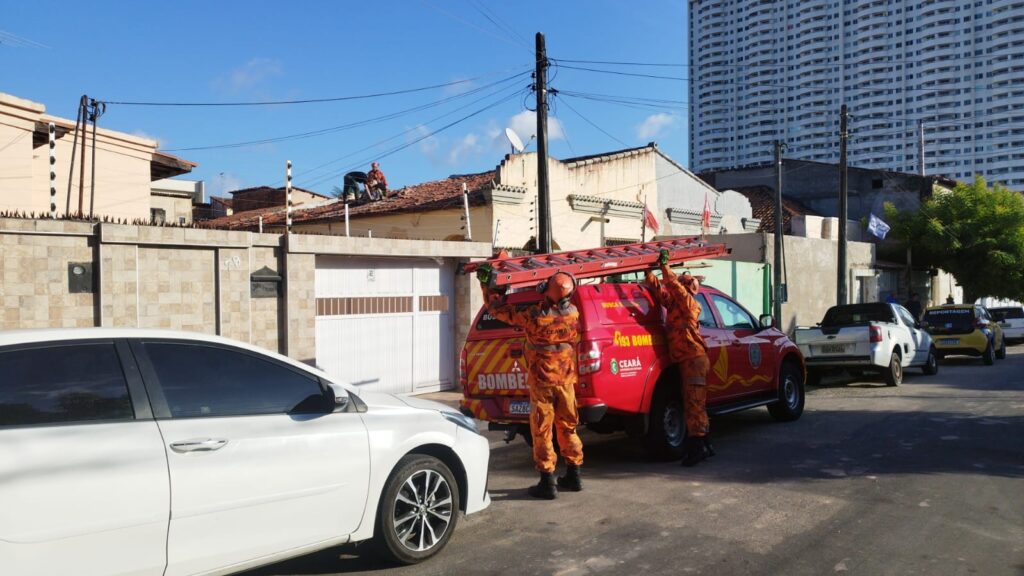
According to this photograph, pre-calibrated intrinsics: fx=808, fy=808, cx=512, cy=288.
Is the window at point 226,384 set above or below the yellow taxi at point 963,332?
above

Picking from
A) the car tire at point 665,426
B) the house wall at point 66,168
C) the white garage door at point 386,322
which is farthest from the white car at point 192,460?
the house wall at point 66,168

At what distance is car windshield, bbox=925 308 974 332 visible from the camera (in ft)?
63.0

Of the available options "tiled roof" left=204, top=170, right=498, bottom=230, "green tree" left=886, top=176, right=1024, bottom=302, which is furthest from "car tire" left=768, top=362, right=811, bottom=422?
"green tree" left=886, top=176, right=1024, bottom=302

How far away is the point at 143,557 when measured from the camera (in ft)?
12.6

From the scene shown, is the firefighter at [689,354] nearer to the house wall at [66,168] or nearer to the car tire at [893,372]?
the car tire at [893,372]

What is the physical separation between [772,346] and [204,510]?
7.68 meters

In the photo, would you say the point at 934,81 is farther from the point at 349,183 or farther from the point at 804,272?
the point at 349,183

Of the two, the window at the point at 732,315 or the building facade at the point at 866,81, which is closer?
the window at the point at 732,315

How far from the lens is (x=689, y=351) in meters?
7.96

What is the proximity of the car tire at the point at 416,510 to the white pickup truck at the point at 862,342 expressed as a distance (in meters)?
10.8

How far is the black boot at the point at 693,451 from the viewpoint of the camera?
7848 mm

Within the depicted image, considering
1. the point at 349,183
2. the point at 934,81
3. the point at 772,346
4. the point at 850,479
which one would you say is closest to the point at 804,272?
the point at 349,183

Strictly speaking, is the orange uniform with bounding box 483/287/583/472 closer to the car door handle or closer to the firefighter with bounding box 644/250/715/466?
the firefighter with bounding box 644/250/715/466

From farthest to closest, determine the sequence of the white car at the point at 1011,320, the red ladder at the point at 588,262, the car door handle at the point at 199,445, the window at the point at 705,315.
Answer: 1. the white car at the point at 1011,320
2. the window at the point at 705,315
3. the red ladder at the point at 588,262
4. the car door handle at the point at 199,445
